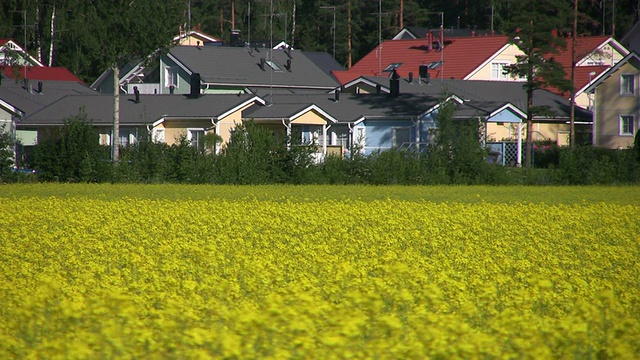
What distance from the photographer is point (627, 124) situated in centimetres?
5644

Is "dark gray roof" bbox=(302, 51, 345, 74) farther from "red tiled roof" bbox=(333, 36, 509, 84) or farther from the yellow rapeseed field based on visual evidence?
the yellow rapeseed field

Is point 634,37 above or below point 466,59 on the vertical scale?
above

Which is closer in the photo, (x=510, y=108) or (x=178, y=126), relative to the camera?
(x=178, y=126)

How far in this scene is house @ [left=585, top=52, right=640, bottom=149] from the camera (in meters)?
55.9

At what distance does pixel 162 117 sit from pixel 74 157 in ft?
41.8

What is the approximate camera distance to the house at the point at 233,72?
5981cm

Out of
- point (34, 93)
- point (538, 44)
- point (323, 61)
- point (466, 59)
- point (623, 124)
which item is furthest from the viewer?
point (323, 61)

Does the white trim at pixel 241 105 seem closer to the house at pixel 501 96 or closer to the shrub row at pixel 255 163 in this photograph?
the house at pixel 501 96

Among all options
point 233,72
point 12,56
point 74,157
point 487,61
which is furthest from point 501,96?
point 74,157

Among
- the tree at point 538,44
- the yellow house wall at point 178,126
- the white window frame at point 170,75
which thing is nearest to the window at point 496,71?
the tree at point 538,44

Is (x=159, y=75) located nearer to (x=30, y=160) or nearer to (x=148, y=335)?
(x=30, y=160)

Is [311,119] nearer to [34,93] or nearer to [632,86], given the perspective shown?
[34,93]

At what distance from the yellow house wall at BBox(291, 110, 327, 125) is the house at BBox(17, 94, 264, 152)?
2977mm

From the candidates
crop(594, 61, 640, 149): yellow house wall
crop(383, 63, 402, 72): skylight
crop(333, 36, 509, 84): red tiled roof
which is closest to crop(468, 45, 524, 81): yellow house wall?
crop(333, 36, 509, 84): red tiled roof
